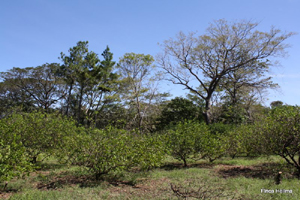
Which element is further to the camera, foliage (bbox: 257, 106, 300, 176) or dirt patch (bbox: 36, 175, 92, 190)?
foliage (bbox: 257, 106, 300, 176)

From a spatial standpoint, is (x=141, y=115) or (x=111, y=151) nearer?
(x=111, y=151)

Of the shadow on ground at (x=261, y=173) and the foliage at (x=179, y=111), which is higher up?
the foliage at (x=179, y=111)

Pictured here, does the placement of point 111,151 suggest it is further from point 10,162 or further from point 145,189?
point 10,162

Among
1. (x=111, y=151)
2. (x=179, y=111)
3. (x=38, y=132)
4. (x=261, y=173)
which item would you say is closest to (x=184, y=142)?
(x=261, y=173)

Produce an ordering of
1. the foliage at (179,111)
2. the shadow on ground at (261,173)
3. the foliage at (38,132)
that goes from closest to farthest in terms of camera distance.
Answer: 1. the shadow on ground at (261,173)
2. the foliage at (38,132)
3. the foliage at (179,111)

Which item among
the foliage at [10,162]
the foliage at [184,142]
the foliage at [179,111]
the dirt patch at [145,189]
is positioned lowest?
the dirt patch at [145,189]

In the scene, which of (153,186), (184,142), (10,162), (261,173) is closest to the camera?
(10,162)

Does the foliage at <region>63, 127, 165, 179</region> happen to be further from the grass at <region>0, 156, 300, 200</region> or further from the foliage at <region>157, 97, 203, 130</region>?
the foliage at <region>157, 97, 203, 130</region>

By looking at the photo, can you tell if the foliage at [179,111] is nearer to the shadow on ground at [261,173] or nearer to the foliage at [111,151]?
the shadow on ground at [261,173]

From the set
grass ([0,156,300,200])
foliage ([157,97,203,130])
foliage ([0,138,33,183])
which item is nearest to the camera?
foliage ([0,138,33,183])

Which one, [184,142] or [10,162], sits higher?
[184,142]

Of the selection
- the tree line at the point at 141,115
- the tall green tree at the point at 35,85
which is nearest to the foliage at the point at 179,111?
the tree line at the point at 141,115

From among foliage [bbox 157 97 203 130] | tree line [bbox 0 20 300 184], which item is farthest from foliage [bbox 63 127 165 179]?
foliage [bbox 157 97 203 130]

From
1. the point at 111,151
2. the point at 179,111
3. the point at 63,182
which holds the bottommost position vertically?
the point at 63,182
